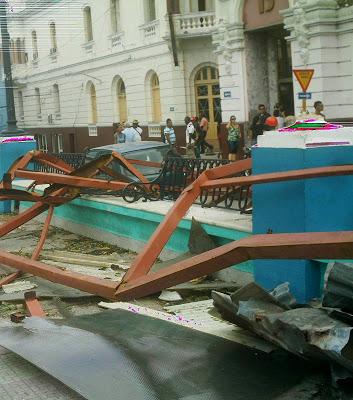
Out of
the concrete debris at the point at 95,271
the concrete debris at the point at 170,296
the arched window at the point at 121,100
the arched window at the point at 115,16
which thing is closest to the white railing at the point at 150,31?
the arched window at the point at 115,16

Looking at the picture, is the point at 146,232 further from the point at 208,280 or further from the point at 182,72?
the point at 182,72

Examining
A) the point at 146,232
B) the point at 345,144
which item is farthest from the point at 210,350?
the point at 146,232

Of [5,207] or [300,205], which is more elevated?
[300,205]

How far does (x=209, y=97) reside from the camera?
91.5 ft

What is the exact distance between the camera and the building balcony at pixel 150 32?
28.4 m

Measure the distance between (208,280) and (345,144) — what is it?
2.54 m

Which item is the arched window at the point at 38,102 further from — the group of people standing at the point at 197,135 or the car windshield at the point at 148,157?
the car windshield at the point at 148,157

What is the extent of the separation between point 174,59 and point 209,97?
2135mm

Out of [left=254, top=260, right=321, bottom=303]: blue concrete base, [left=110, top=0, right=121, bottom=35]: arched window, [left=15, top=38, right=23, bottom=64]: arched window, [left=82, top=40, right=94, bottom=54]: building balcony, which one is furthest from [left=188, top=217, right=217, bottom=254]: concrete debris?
[left=15, top=38, right=23, bottom=64]: arched window

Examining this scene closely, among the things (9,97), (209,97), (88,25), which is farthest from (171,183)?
(88,25)

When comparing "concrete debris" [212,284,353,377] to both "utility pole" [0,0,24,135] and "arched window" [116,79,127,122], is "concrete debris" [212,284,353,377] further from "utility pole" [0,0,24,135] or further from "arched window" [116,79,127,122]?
"arched window" [116,79,127,122]

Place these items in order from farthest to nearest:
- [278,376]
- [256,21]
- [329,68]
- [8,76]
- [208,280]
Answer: [256,21] → [8,76] → [329,68] → [208,280] → [278,376]

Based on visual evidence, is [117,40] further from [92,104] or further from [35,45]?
[35,45]

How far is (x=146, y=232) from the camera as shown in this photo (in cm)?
881
